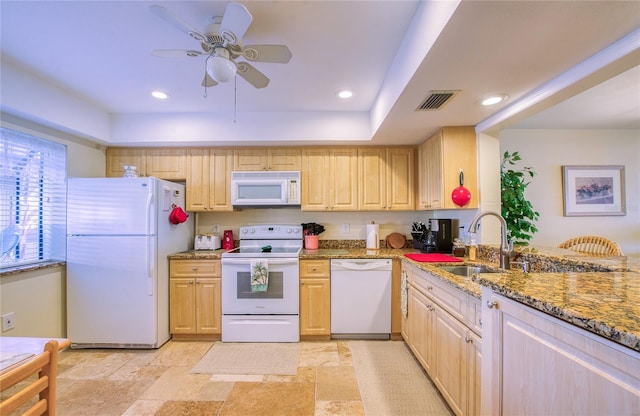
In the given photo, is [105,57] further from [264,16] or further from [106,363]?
[106,363]

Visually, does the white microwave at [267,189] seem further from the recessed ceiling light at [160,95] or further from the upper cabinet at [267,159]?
the recessed ceiling light at [160,95]

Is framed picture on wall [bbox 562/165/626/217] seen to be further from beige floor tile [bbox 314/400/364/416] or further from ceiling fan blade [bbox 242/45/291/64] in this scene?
ceiling fan blade [bbox 242/45/291/64]

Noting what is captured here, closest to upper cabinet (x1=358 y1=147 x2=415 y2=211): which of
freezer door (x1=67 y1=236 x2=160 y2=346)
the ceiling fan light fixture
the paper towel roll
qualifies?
the paper towel roll

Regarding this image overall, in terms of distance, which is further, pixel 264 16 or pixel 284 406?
pixel 284 406

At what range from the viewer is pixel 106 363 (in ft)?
7.69

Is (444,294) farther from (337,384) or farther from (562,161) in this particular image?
(562,161)

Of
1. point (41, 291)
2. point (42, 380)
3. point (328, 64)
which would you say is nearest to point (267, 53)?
point (328, 64)

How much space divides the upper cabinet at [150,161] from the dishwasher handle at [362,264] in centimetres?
212

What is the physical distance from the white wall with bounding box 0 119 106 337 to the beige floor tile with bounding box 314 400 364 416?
8.36 ft

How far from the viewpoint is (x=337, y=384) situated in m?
2.04

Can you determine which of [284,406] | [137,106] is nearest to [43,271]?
[137,106]

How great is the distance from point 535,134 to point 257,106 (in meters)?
3.59

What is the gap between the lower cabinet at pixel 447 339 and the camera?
142 cm

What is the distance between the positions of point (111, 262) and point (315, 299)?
6.57 ft
